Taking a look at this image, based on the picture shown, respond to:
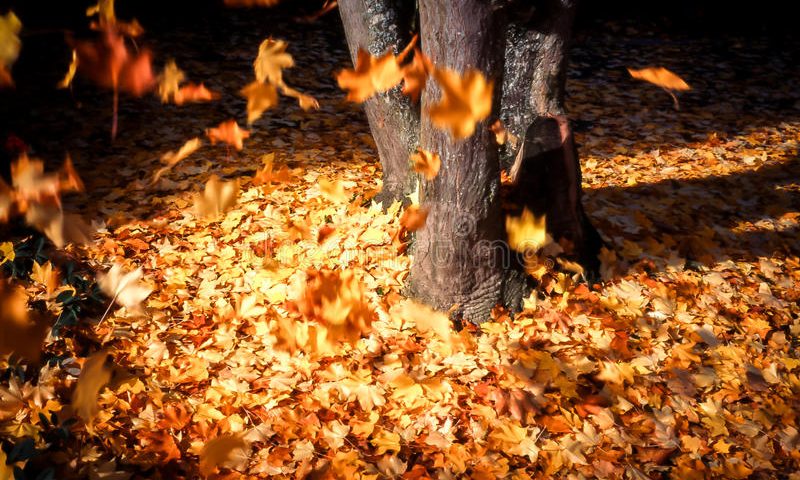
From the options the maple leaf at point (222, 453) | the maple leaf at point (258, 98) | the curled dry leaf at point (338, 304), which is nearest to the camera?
the maple leaf at point (222, 453)

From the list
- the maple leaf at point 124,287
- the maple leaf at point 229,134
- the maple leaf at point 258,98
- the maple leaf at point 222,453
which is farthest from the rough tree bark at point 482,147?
the maple leaf at point 258,98

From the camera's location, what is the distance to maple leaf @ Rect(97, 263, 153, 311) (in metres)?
2.41

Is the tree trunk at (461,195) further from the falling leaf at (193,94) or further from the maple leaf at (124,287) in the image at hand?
the falling leaf at (193,94)

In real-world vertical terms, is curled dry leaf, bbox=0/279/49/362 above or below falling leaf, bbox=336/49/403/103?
below

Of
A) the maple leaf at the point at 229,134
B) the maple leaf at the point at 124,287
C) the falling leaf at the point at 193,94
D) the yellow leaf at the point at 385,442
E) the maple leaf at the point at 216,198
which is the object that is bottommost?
the yellow leaf at the point at 385,442

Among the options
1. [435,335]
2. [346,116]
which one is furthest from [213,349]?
[346,116]

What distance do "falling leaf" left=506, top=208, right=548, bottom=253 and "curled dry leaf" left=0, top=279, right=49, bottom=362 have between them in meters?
2.08

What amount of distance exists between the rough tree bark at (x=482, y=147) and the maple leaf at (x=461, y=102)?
32mm

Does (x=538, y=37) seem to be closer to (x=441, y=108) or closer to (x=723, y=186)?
(x=441, y=108)

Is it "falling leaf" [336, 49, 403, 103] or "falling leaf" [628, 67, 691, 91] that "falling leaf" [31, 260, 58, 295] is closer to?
"falling leaf" [336, 49, 403, 103]

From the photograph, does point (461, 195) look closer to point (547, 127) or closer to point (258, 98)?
point (547, 127)

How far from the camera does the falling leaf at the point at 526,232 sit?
254 cm

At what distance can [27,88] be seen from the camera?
456cm

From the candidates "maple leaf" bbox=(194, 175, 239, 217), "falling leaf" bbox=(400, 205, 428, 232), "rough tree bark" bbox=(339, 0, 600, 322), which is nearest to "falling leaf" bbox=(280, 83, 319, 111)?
"maple leaf" bbox=(194, 175, 239, 217)
